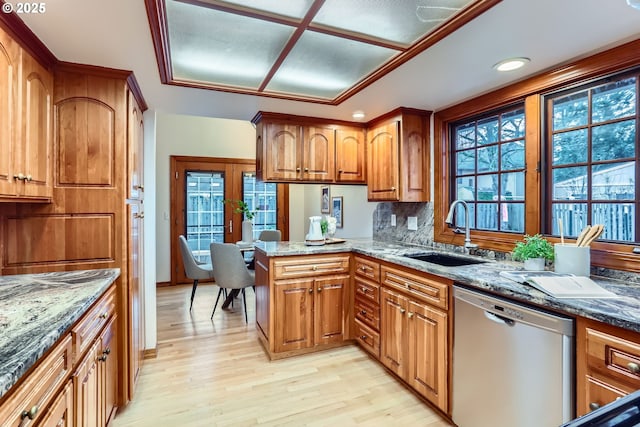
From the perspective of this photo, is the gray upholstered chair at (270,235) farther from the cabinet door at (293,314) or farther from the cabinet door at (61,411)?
the cabinet door at (61,411)

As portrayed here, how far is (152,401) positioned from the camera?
2.18 meters

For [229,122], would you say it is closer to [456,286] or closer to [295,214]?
[295,214]

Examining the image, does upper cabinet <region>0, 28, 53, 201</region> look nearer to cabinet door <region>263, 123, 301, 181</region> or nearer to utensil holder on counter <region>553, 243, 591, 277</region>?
cabinet door <region>263, 123, 301, 181</region>

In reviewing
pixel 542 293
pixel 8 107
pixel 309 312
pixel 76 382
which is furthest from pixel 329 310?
pixel 8 107

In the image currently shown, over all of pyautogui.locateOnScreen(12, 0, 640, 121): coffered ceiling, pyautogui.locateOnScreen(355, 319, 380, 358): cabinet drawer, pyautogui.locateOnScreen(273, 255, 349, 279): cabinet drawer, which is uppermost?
pyautogui.locateOnScreen(12, 0, 640, 121): coffered ceiling

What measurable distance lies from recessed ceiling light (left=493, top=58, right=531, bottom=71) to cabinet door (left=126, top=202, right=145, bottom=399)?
2422 millimetres

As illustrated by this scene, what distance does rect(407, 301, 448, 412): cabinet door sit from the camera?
1.97 m

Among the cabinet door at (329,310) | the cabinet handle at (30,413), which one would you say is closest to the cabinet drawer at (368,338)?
the cabinet door at (329,310)

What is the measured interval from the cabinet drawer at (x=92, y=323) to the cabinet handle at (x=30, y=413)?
0.36m

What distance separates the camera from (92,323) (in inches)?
59.5

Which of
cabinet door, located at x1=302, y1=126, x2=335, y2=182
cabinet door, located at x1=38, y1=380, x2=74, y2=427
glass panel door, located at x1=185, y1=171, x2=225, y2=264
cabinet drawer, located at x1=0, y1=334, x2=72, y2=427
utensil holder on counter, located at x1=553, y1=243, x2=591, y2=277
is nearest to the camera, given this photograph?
cabinet drawer, located at x1=0, y1=334, x2=72, y2=427

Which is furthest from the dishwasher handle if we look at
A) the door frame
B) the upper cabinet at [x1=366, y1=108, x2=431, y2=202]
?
the door frame

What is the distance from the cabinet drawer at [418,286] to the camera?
197 centimetres

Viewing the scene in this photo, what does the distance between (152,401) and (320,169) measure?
7.49 ft
